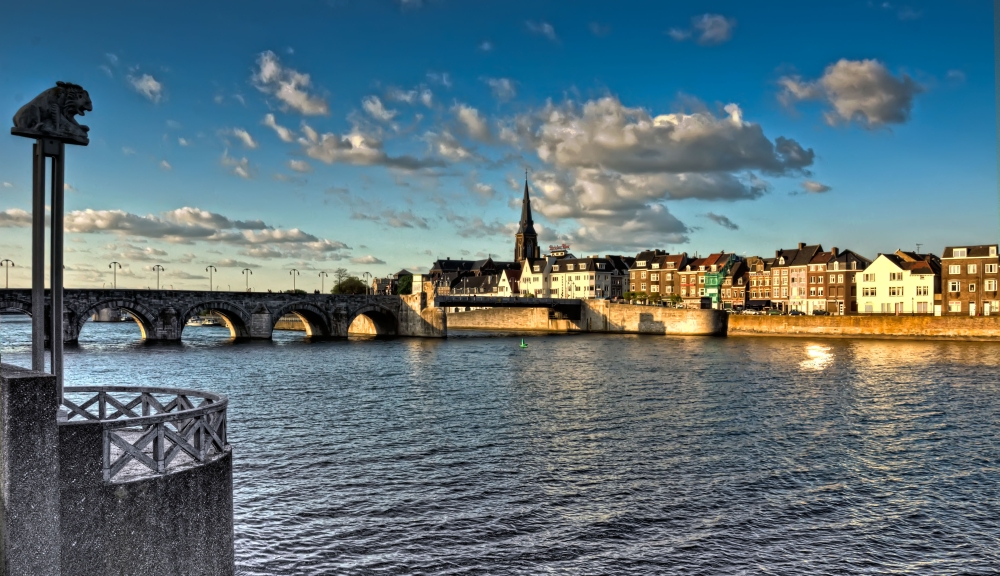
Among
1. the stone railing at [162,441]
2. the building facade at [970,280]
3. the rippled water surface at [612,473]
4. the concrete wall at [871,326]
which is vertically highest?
the building facade at [970,280]

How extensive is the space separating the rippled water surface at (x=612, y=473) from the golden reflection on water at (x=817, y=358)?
9.81m

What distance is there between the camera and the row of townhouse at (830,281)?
12256cm

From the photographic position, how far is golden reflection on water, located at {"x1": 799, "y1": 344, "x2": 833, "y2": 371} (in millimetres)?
73031

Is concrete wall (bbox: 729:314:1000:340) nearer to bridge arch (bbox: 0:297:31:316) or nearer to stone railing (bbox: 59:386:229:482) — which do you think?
bridge arch (bbox: 0:297:31:316)

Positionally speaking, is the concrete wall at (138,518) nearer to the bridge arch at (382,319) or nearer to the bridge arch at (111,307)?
the bridge arch at (111,307)

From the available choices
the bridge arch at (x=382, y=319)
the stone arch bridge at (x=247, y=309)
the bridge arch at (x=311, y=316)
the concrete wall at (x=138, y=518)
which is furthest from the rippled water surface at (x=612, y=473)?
the bridge arch at (x=382, y=319)

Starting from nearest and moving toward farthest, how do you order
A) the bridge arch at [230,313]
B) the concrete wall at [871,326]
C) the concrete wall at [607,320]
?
the concrete wall at [871,326]
the bridge arch at [230,313]
the concrete wall at [607,320]

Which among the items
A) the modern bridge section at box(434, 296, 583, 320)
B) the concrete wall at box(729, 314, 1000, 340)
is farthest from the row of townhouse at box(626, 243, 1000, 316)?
the modern bridge section at box(434, 296, 583, 320)

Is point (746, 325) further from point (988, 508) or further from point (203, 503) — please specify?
point (203, 503)

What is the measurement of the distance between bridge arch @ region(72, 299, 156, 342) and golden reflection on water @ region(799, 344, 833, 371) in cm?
8639

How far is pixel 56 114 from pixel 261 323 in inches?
4370

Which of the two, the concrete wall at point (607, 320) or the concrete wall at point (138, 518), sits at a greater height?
the concrete wall at point (138, 518)

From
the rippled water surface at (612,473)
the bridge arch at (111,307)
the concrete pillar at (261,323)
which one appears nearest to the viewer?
the rippled water surface at (612,473)

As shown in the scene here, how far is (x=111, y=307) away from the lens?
10344 cm
